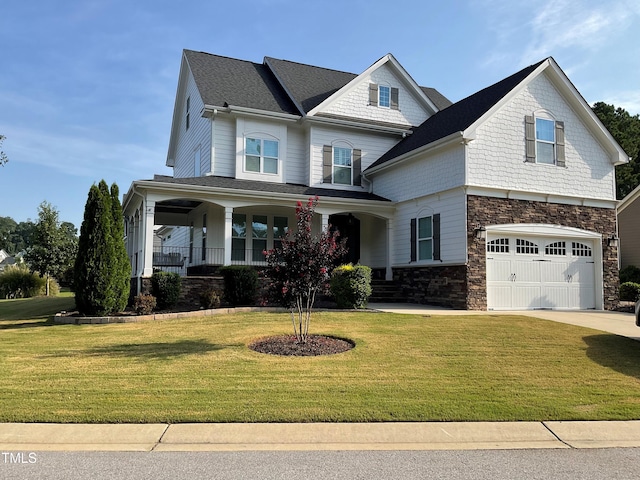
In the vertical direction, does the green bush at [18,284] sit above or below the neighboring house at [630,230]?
below

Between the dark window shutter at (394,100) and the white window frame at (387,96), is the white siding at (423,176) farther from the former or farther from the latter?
the dark window shutter at (394,100)

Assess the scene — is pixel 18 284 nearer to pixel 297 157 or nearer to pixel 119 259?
pixel 119 259

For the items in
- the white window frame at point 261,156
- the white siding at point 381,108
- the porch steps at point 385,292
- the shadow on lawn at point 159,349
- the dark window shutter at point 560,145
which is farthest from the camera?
the white siding at point 381,108

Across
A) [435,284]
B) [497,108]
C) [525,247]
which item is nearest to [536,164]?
[497,108]

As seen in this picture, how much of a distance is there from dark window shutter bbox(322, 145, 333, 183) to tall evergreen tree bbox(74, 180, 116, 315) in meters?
9.13

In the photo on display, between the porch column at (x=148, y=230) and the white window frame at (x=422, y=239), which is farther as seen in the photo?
the white window frame at (x=422, y=239)

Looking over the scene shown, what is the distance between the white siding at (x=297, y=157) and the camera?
65.1 ft

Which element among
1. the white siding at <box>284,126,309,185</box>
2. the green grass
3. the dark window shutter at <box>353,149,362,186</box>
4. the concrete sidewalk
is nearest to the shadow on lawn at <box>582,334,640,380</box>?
the green grass

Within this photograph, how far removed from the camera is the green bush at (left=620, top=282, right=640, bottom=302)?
738 inches

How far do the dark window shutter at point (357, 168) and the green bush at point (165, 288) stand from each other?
29.9 ft

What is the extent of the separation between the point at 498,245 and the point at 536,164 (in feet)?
10.8

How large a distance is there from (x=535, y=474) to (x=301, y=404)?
267 centimetres

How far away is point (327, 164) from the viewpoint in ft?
→ 65.4

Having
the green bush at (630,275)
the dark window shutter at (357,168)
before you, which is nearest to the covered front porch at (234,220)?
the dark window shutter at (357,168)
